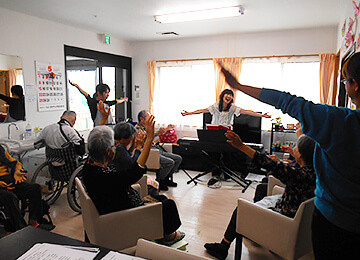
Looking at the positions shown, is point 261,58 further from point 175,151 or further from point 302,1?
point 175,151

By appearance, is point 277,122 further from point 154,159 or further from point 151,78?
point 151,78

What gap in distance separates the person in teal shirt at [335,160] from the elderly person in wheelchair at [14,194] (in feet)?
8.51

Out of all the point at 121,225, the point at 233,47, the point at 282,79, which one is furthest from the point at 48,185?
the point at 282,79

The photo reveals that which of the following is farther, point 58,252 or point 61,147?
point 61,147

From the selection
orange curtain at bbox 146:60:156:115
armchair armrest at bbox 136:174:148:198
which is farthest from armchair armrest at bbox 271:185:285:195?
orange curtain at bbox 146:60:156:115

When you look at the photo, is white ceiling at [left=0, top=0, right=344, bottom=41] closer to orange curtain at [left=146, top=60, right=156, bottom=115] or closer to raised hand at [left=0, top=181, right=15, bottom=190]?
orange curtain at [left=146, top=60, right=156, bottom=115]

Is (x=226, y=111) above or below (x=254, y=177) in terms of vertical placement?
above

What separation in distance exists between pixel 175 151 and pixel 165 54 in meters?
2.35

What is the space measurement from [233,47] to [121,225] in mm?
4772

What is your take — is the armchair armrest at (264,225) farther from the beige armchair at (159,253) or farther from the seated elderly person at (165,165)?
the seated elderly person at (165,165)

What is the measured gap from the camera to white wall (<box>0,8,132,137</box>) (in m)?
4.04

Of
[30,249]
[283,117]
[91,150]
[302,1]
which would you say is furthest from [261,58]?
[30,249]

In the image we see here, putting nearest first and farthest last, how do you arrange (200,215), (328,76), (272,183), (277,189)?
(277,189) < (272,183) < (200,215) < (328,76)

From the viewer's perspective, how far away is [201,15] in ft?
13.5
